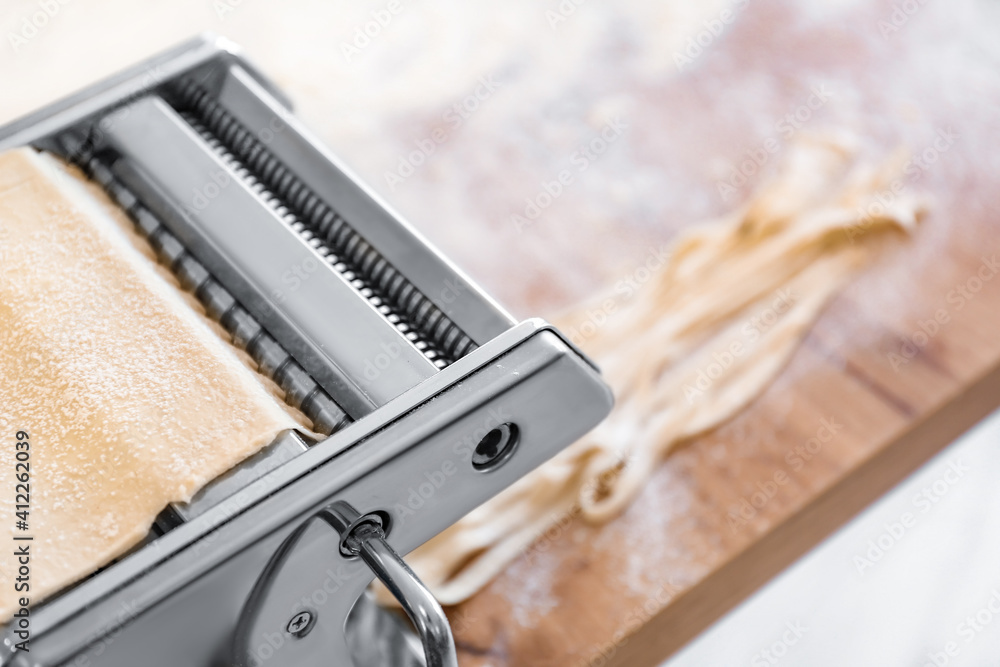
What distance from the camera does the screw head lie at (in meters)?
0.71

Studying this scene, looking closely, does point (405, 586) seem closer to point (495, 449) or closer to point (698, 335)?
point (495, 449)

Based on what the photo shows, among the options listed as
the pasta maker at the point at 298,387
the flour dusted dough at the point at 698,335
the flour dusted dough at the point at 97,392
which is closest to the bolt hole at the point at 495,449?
the pasta maker at the point at 298,387

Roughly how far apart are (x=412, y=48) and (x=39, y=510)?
106cm

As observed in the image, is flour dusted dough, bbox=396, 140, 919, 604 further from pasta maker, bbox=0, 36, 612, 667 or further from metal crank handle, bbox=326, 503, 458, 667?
metal crank handle, bbox=326, 503, 458, 667

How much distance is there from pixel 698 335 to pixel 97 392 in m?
0.68

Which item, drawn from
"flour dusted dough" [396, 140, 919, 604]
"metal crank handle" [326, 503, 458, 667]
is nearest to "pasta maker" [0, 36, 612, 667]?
"metal crank handle" [326, 503, 458, 667]

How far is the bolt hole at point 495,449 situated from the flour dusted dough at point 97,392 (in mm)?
141

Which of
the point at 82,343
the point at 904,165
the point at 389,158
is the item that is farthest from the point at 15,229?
the point at 904,165

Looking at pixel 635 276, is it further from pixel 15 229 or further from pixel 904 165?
pixel 15 229

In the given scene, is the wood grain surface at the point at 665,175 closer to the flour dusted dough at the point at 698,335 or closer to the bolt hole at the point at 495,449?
the flour dusted dough at the point at 698,335

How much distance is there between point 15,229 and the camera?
32.4 inches

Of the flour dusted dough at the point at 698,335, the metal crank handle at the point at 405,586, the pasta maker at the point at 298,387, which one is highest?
the pasta maker at the point at 298,387

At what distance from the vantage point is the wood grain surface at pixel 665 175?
981 mm

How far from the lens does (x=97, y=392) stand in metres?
0.71
